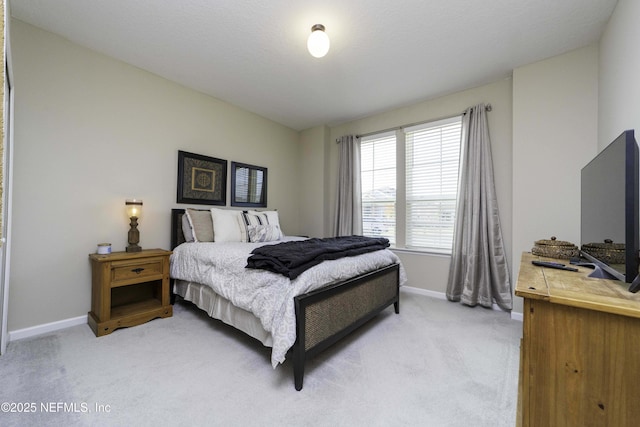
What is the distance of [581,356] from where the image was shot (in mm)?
846

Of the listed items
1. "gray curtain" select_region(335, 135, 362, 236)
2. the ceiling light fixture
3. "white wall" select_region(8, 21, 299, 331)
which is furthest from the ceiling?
"gray curtain" select_region(335, 135, 362, 236)

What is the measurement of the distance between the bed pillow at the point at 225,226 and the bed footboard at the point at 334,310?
1651mm

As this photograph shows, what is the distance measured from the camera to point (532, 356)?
35.9 inches

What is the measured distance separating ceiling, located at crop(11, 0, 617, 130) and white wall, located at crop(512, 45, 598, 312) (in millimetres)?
215

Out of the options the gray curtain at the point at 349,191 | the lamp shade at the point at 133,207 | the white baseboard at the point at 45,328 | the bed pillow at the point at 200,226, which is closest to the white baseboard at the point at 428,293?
the gray curtain at the point at 349,191

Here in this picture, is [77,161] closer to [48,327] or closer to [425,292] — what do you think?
[48,327]

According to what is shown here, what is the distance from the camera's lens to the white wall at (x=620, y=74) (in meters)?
1.66

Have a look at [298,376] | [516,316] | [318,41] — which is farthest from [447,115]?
[298,376]

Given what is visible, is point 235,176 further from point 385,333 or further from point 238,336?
point 385,333

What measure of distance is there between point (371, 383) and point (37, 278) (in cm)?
294

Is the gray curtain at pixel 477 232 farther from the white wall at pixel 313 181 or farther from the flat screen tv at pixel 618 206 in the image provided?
the white wall at pixel 313 181

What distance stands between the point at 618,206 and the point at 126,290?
378 cm

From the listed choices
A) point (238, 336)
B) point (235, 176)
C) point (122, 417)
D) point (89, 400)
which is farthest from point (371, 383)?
point (235, 176)

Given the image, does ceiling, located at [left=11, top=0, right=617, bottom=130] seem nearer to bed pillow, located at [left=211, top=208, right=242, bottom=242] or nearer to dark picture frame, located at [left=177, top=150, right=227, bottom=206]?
dark picture frame, located at [left=177, top=150, right=227, bottom=206]
